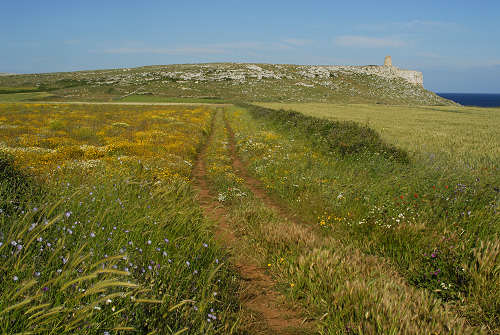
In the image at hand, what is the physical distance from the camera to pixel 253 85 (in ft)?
415

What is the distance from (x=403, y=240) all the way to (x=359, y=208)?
5.68 feet

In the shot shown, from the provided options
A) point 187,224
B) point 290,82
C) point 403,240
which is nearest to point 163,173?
point 187,224

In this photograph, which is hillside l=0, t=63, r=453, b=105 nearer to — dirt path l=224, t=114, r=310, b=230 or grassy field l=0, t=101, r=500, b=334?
dirt path l=224, t=114, r=310, b=230

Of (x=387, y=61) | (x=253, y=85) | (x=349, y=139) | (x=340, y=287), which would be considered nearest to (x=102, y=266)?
(x=340, y=287)

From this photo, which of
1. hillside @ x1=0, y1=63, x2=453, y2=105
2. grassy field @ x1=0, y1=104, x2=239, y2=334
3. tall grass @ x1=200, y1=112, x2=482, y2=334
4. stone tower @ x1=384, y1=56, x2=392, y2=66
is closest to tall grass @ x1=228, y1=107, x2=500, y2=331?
tall grass @ x1=200, y1=112, x2=482, y2=334

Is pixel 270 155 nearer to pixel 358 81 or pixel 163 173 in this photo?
pixel 163 173

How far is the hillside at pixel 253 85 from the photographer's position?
349 feet

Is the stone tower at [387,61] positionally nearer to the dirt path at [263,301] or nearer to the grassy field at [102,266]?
the dirt path at [263,301]

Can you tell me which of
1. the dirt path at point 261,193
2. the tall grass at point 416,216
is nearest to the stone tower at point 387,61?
the dirt path at point 261,193

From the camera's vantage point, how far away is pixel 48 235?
3.11 m

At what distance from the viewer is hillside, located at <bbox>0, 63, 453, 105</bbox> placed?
10638cm

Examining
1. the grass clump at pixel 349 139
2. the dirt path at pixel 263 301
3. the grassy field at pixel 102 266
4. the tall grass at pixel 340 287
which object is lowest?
the dirt path at pixel 263 301

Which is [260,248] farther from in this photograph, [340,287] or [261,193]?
[261,193]

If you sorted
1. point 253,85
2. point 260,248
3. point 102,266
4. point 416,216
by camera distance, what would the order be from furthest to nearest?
1. point 253,85
2. point 416,216
3. point 260,248
4. point 102,266
